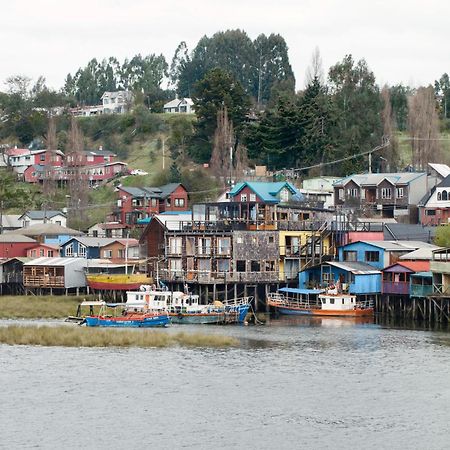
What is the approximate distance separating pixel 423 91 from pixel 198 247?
48.6 metres

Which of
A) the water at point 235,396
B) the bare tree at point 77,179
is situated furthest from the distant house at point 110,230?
the water at point 235,396

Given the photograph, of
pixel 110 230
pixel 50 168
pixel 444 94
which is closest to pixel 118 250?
pixel 110 230

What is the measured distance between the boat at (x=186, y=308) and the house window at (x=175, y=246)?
1197 centimetres

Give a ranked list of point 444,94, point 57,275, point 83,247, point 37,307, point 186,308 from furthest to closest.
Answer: point 444,94, point 83,247, point 57,275, point 37,307, point 186,308

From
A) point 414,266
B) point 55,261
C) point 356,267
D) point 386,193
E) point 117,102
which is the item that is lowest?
point 356,267

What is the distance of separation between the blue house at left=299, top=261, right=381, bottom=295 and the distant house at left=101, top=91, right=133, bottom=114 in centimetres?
9292

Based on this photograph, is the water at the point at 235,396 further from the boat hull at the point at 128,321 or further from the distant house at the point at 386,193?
the distant house at the point at 386,193

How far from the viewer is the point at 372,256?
Answer: 285 ft

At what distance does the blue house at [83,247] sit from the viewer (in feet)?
329

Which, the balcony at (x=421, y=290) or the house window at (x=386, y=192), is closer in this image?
the balcony at (x=421, y=290)

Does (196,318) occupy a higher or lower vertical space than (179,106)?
lower

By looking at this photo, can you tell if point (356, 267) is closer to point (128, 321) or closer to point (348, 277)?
point (348, 277)

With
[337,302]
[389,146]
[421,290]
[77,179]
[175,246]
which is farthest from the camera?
[77,179]

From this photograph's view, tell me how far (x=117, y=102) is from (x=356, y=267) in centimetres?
10728
